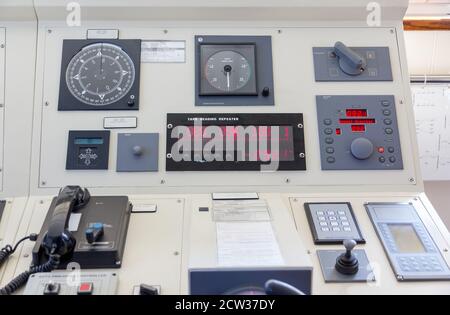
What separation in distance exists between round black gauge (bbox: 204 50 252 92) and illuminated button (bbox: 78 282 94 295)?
88 cm

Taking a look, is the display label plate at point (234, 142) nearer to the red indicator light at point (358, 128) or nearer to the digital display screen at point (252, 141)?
the digital display screen at point (252, 141)

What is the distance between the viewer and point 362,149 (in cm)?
146

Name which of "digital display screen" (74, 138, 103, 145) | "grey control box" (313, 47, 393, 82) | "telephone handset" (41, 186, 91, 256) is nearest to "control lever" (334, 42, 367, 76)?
"grey control box" (313, 47, 393, 82)

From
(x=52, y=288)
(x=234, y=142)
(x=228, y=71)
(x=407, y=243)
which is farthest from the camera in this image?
(x=228, y=71)

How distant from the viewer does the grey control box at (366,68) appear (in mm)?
1605

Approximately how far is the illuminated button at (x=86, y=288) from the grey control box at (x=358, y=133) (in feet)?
2.98

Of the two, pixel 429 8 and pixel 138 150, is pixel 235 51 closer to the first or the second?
pixel 138 150

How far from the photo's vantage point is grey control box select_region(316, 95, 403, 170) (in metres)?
1.49

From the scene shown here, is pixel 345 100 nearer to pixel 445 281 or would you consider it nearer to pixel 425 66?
pixel 445 281

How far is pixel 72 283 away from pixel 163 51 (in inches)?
38.6

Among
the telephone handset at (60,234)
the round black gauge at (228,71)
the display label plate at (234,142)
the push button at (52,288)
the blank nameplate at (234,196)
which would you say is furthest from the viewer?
the round black gauge at (228,71)

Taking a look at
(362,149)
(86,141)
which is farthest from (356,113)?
(86,141)

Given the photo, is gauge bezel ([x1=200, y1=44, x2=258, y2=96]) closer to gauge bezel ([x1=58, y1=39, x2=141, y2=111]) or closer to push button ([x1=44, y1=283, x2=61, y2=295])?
gauge bezel ([x1=58, y1=39, x2=141, y2=111])

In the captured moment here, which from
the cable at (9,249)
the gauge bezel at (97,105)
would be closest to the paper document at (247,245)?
the cable at (9,249)
